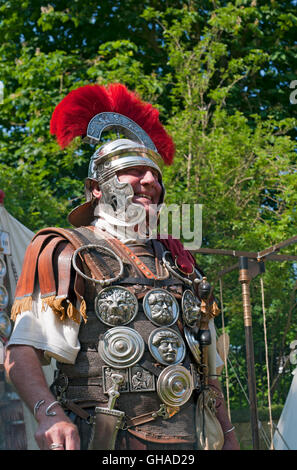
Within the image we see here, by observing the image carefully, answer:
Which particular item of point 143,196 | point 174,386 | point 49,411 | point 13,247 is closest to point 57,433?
point 49,411

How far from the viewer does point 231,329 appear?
6.71 metres

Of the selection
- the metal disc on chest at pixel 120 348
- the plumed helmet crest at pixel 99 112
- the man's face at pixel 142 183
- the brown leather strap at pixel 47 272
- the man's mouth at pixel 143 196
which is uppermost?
the plumed helmet crest at pixel 99 112

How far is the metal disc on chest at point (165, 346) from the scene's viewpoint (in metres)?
2.51

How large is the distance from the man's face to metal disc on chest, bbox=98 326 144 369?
59cm

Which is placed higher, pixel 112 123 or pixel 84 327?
pixel 112 123

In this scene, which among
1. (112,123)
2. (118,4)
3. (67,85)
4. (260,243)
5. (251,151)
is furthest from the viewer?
(118,4)

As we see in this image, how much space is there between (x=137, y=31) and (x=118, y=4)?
441mm

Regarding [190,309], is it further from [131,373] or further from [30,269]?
[30,269]

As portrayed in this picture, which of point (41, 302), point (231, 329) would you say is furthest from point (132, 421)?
point (231, 329)

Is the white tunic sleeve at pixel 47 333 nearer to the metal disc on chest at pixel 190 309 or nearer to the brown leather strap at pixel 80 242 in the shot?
the brown leather strap at pixel 80 242

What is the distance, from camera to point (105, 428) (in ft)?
7.69

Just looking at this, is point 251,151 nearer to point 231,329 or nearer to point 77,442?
point 231,329

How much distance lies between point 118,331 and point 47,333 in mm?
267

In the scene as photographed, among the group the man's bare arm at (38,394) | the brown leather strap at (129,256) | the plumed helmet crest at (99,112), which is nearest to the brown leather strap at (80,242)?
the brown leather strap at (129,256)
